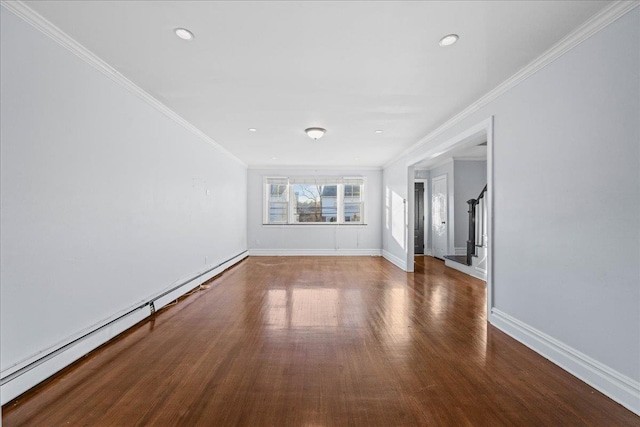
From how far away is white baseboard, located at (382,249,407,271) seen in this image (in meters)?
6.32

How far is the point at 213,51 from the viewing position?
8.00ft

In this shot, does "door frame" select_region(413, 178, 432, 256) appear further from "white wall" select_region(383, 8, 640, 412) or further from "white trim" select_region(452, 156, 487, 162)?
"white wall" select_region(383, 8, 640, 412)

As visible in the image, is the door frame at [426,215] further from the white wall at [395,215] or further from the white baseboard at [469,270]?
the white baseboard at [469,270]

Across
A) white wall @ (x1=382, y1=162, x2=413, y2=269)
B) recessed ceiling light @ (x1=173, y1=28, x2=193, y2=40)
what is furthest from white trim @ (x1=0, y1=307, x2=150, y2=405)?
white wall @ (x1=382, y1=162, x2=413, y2=269)

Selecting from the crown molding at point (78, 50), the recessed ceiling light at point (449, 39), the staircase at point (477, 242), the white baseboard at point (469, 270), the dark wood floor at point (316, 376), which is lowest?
the dark wood floor at point (316, 376)

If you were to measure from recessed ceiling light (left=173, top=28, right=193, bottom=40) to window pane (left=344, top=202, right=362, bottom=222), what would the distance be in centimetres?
647

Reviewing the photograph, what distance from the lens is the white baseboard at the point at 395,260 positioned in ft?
20.7

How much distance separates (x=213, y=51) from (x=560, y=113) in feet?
9.37

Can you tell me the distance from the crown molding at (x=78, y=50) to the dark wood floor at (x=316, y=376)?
247 centimetres

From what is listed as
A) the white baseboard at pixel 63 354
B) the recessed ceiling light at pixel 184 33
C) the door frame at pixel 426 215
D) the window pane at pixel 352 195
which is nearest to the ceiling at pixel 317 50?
the recessed ceiling light at pixel 184 33

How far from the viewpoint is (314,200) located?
8.39m

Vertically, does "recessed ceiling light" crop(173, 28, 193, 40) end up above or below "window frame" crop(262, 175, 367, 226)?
above

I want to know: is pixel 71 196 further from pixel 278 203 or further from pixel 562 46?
pixel 278 203

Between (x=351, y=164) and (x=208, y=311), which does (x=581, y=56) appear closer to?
(x=208, y=311)
